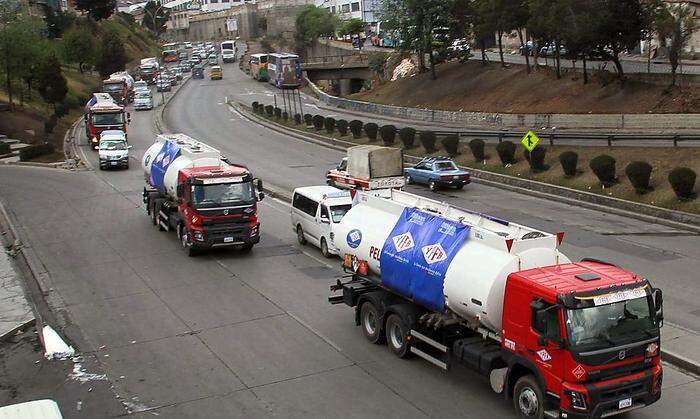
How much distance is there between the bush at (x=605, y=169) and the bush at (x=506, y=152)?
686 cm

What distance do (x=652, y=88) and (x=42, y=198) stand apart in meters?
34.8

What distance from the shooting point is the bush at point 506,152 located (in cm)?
4109

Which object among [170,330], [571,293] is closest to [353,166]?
[170,330]

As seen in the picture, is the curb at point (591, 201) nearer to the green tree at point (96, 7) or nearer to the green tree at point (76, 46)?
the green tree at point (76, 46)

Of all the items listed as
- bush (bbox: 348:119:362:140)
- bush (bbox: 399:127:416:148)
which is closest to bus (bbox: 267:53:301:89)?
bush (bbox: 348:119:362:140)

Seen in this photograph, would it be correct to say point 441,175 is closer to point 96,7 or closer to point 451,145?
point 451,145

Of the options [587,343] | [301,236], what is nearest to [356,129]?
[301,236]

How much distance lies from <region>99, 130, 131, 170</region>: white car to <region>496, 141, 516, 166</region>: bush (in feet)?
71.0

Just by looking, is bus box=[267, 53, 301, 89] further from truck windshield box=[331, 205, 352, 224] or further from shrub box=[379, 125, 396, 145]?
truck windshield box=[331, 205, 352, 224]

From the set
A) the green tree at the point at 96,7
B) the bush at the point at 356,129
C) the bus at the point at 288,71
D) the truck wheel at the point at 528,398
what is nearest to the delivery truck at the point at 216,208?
the truck wheel at the point at 528,398

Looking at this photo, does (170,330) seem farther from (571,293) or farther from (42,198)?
(42,198)

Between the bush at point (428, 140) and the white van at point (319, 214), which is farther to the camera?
the bush at point (428, 140)

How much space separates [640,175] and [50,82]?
55377mm

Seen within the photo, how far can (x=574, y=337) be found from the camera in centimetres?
1227
